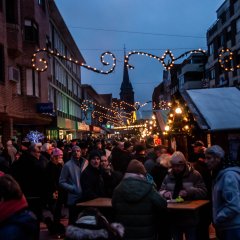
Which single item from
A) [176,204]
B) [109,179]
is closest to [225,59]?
[109,179]

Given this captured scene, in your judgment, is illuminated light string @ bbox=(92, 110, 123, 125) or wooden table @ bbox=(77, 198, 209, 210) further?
illuminated light string @ bbox=(92, 110, 123, 125)

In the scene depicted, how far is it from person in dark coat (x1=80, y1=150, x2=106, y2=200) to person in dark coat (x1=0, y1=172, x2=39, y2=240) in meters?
3.21

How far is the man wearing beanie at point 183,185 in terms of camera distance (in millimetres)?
6714

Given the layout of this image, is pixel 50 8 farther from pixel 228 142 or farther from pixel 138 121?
Result: pixel 228 142

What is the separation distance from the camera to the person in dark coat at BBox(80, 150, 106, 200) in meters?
7.65

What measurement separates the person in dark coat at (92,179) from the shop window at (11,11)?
53.8 feet

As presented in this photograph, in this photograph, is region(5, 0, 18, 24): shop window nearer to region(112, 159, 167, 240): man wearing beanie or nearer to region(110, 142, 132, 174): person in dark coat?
region(110, 142, 132, 174): person in dark coat

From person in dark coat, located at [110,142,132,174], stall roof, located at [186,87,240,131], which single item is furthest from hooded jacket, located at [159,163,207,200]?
stall roof, located at [186,87,240,131]

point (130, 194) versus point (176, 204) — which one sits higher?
point (130, 194)

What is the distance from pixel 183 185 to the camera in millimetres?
6859

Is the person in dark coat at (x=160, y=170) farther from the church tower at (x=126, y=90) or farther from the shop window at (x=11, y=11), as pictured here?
the church tower at (x=126, y=90)

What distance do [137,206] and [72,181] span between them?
3642 millimetres

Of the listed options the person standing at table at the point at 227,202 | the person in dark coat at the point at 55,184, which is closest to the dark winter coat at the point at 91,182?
the person in dark coat at the point at 55,184

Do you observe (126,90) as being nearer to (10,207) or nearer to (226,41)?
(226,41)
